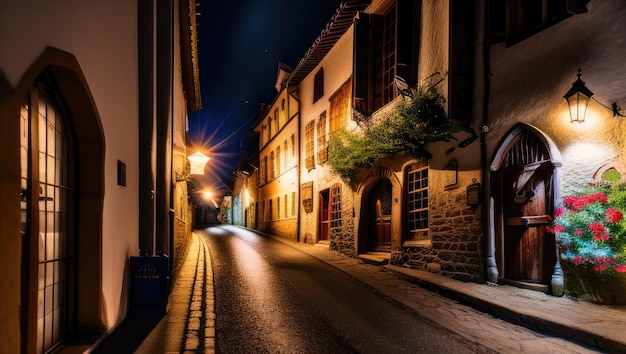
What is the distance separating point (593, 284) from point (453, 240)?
3376 millimetres

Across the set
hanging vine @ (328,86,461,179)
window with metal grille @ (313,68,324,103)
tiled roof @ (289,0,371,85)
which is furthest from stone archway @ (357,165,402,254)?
window with metal grille @ (313,68,324,103)

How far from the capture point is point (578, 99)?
690 centimetres

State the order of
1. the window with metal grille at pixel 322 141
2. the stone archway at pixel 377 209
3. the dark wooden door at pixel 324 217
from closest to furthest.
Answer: the stone archway at pixel 377 209, the window with metal grille at pixel 322 141, the dark wooden door at pixel 324 217

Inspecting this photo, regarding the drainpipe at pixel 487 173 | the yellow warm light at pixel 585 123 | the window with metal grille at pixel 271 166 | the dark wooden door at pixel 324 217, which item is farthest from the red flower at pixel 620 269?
the window with metal grille at pixel 271 166

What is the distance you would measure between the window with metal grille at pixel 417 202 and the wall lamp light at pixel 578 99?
4.45m

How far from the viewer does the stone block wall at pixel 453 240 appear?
9141 mm

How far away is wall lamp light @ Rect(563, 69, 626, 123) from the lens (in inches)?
271

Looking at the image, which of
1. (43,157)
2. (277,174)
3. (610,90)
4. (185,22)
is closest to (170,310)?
(43,157)

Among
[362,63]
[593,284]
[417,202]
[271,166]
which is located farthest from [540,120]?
[271,166]

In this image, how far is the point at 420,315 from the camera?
Result: 6.67 meters

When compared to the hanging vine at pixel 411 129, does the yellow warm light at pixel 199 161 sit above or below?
below

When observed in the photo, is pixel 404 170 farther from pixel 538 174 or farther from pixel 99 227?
pixel 99 227

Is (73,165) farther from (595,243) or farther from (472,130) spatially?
(472,130)

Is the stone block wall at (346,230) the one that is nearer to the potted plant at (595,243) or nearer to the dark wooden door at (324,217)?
the dark wooden door at (324,217)
